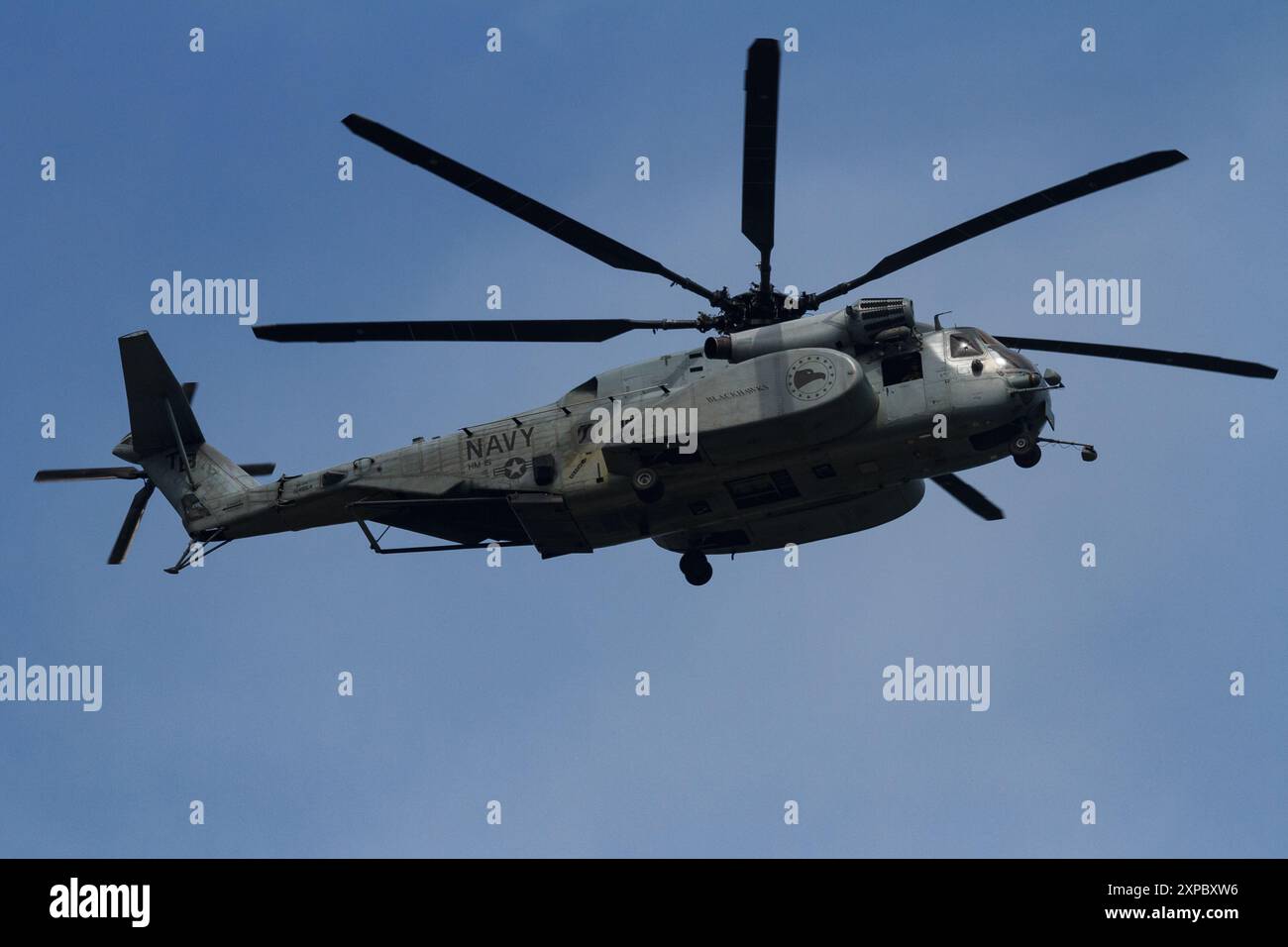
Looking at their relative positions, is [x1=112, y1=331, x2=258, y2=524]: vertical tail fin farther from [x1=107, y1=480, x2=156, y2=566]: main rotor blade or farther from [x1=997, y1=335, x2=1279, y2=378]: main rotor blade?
[x1=997, y1=335, x2=1279, y2=378]: main rotor blade

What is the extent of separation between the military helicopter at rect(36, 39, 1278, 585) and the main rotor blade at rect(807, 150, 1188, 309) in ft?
0.12

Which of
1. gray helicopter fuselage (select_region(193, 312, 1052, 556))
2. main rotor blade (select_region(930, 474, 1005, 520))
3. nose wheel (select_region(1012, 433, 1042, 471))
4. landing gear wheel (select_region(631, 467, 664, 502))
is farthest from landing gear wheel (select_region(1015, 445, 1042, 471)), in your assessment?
landing gear wheel (select_region(631, 467, 664, 502))

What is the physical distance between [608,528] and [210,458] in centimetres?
1000

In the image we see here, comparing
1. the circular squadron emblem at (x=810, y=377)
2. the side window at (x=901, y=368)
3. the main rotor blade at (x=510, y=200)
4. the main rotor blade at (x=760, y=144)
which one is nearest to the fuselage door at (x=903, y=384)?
the side window at (x=901, y=368)

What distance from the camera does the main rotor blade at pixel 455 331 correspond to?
29.0m

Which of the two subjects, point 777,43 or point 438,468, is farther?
point 438,468

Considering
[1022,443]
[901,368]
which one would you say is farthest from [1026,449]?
[901,368]

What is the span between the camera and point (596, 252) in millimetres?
27906

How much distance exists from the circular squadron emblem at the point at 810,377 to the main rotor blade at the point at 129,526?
15.4m

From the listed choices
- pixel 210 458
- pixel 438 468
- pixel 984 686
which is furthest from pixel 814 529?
pixel 210 458

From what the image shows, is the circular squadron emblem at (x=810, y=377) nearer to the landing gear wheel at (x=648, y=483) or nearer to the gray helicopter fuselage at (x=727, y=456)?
the gray helicopter fuselage at (x=727, y=456)

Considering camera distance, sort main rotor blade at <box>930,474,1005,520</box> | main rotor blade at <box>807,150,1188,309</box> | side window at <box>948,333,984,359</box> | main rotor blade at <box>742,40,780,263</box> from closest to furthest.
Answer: main rotor blade at <box>742,40,780,263</box> < main rotor blade at <box>807,150,1188,309</box> < side window at <box>948,333,984,359</box> < main rotor blade at <box>930,474,1005,520</box>

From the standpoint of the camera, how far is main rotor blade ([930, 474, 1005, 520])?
106 ft

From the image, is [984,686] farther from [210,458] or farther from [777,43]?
[210,458]
